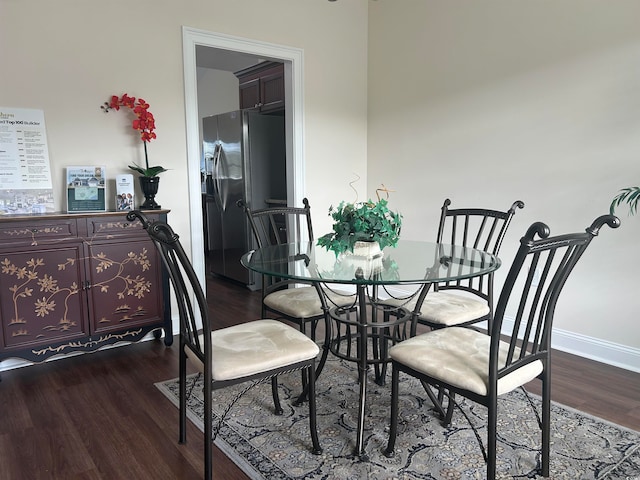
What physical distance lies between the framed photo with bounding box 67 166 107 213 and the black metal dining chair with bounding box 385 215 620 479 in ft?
7.26

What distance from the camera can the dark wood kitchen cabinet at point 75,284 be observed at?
271cm

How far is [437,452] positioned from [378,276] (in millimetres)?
821

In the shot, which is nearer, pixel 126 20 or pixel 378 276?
pixel 378 276

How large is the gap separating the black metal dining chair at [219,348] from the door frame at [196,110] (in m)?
1.66

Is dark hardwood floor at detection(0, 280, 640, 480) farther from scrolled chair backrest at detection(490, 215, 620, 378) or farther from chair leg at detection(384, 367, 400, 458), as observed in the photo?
scrolled chair backrest at detection(490, 215, 620, 378)

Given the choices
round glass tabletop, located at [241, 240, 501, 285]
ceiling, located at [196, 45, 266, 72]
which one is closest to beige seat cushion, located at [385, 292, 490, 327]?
round glass tabletop, located at [241, 240, 501, 285]

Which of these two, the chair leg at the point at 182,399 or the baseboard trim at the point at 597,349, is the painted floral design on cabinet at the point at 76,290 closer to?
the chair leg at the point at 182,399

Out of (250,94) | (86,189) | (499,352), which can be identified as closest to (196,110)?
(86,189)

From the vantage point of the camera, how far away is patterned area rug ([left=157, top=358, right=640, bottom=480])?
190cm

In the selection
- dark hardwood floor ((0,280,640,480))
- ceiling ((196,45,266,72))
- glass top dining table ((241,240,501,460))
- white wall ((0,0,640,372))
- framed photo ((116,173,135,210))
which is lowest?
dark hardwood floor ((0,280,640,480))

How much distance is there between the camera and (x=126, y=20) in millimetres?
3188

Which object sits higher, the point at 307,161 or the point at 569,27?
the point at 569,27

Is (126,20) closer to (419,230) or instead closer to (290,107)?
(290,107)

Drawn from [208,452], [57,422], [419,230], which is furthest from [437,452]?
[419,230]
